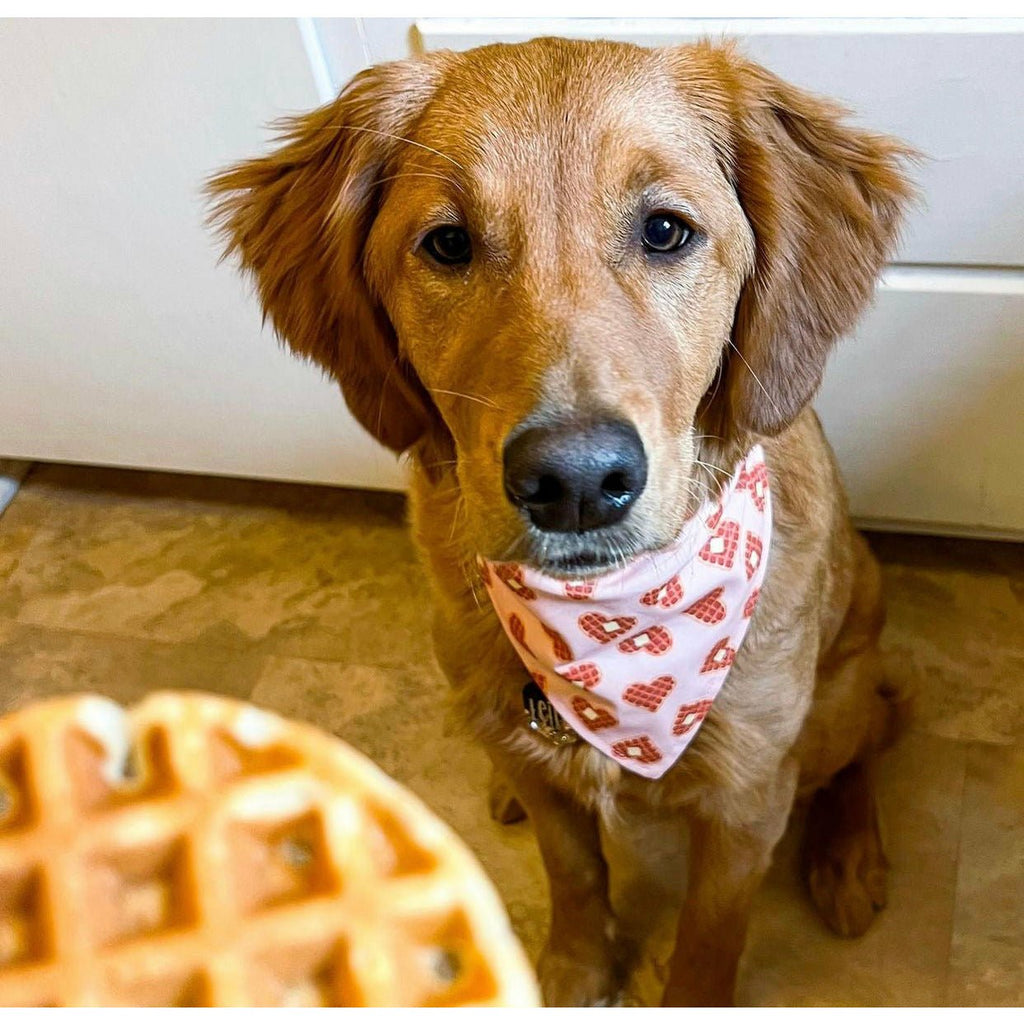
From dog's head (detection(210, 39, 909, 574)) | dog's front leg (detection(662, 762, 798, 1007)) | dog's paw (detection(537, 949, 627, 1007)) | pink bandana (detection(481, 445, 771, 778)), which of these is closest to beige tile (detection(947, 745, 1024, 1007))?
dog's front leg (detection(662, 762, 798, 1007))

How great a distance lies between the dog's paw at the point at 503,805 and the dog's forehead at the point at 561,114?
3.76 ft

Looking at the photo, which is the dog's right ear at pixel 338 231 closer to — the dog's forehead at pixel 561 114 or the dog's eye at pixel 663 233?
the dog's forehead at pixel 561 114

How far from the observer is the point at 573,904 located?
165cm

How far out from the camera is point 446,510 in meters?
1.39

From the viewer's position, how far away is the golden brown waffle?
23.2 inches

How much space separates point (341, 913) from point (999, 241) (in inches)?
53.6

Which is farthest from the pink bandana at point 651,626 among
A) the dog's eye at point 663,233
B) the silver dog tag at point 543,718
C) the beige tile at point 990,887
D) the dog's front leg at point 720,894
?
the beige tile at point 990,887

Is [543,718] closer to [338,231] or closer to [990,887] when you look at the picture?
[338,231]

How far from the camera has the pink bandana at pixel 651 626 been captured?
124cm

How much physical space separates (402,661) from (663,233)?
1.27 metres

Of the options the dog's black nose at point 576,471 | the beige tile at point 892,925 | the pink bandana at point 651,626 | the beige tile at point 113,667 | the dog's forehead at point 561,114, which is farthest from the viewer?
the beige tile at point 113,667

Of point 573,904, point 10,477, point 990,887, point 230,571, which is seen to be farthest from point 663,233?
point 10,477

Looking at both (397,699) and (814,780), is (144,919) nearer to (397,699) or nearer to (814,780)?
(814,780)

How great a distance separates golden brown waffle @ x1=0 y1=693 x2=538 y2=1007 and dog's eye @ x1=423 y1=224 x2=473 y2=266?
577 millimetres
